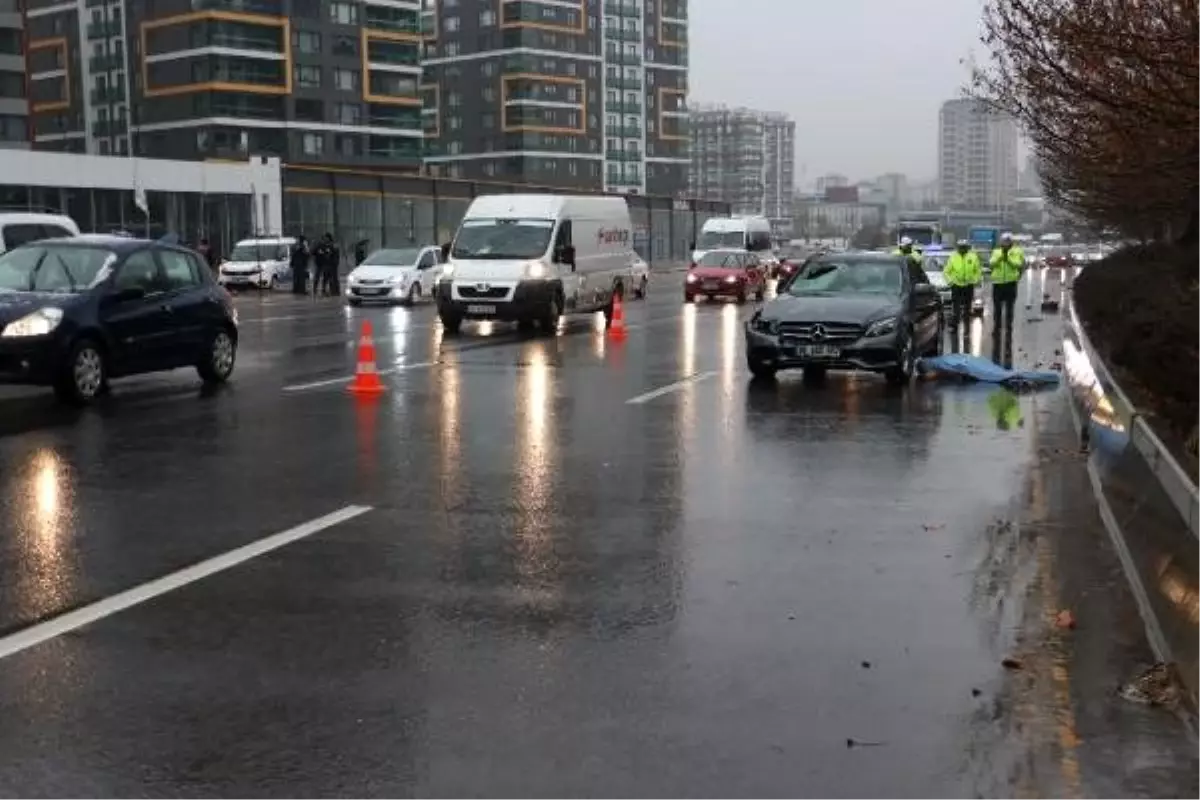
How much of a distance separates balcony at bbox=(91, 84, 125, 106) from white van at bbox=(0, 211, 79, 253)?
8714cm

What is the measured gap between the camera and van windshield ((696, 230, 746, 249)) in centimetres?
4934

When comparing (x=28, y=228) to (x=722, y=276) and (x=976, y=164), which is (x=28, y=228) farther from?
(x=976, y=164)

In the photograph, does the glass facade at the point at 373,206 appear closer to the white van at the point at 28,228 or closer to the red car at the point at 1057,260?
the red car at the point at 1057,260

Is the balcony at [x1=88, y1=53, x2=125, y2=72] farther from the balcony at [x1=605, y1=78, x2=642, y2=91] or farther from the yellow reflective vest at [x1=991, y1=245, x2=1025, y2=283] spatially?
the yellow reflective vest at [x1=991, y1=245, x2=1025, y2=283]

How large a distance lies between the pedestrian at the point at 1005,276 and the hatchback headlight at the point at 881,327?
647 cm

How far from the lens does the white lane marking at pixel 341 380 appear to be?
51.4 ft

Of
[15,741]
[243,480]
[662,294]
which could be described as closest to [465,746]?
[15,741]

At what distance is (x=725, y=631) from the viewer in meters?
6.01

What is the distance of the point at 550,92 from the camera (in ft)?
443

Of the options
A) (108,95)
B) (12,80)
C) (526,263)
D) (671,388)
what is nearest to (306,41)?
(108,95)

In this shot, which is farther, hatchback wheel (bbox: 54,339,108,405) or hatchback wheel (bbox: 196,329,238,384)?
hatchback wheel (bbox: 196,329,238,384)

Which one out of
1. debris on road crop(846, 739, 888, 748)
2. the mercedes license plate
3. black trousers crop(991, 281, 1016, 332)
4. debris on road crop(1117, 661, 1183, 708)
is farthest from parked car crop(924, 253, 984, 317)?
debris on road crop(846, 739, 888, 748)

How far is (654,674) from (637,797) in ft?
3.99

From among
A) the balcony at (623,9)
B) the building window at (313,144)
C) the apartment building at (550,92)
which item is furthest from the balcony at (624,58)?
the building window at (313,144)
